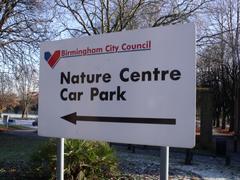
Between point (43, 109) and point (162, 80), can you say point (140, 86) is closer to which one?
point (162, 80)

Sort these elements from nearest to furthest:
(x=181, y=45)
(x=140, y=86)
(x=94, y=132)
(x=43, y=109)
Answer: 1. (x=181, y=45)
2. (x=140, y=86)
3. (x=94, y=132)
4. (x=43, y=109)

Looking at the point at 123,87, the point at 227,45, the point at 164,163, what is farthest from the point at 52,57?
the point at 227,45

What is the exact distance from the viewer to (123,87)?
387 cm

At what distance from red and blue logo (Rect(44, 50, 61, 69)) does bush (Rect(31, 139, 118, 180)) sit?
359 centimetres

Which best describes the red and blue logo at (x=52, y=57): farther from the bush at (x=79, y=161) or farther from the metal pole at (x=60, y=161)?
the bush at (x=79, y=161)

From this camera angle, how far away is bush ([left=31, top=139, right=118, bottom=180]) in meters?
7.83

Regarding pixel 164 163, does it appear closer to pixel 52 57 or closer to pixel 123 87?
pixel 123 87

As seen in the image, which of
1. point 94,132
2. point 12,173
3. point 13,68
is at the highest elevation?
point 13,68

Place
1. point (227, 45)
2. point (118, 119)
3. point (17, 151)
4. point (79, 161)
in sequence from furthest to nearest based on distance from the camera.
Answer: point (227, 45) → point (17, 151) → point (79, 161) → point (118, 119)

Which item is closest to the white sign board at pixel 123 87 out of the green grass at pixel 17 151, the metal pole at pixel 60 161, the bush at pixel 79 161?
the metal pole at pixel 60 161

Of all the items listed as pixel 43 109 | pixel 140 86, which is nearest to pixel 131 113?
pixel 140 86

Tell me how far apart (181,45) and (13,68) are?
18103mm

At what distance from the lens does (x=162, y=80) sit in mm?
3604

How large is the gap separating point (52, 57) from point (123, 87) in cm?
97
